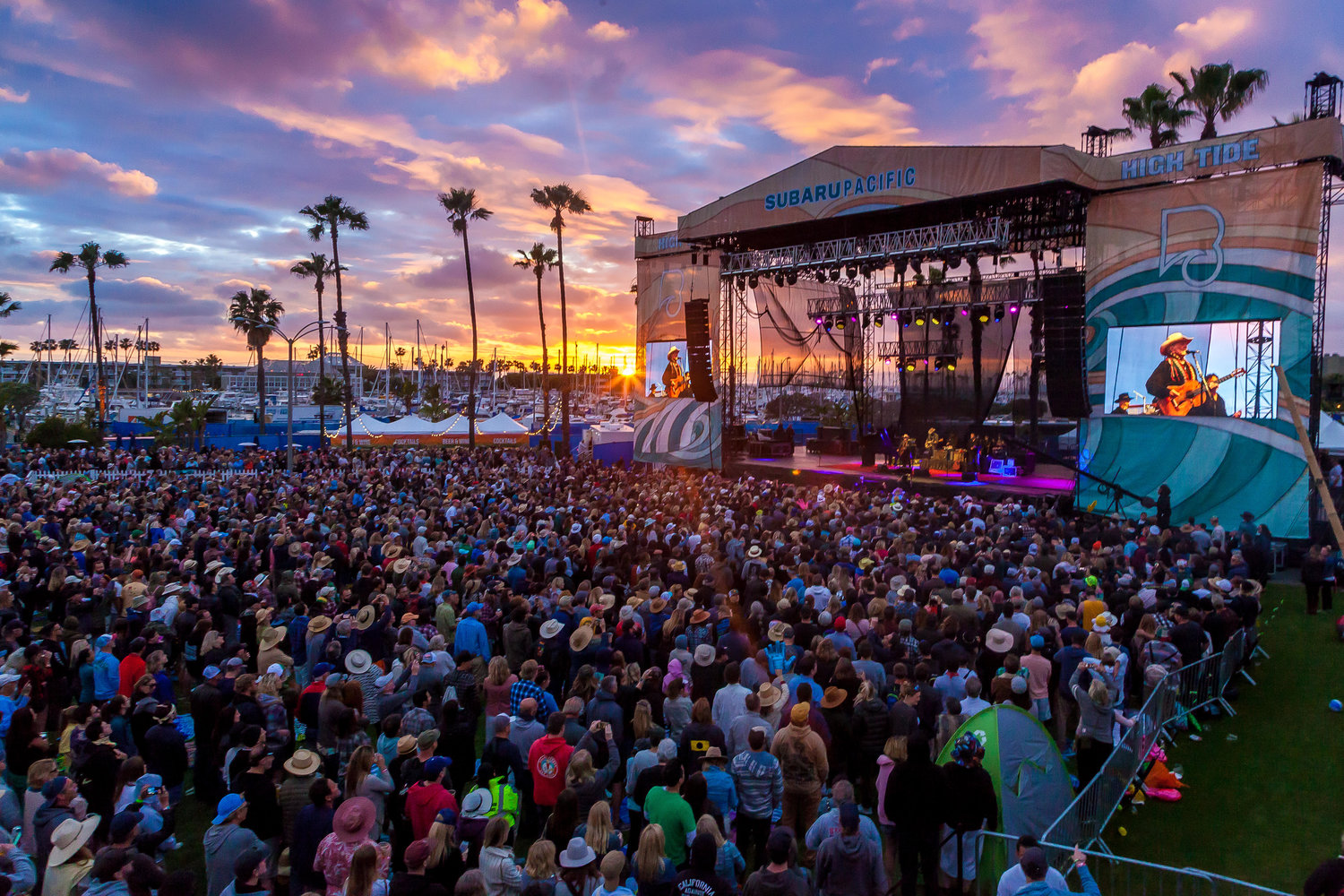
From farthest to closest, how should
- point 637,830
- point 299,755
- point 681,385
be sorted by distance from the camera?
point 681,385 < point 637,830 < point 299,755

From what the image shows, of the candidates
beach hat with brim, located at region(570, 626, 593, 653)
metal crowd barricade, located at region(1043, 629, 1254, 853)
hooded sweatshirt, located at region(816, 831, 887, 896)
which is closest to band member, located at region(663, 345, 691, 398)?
metal crowd barricade, located at region(1043, 629, 1254, 853)

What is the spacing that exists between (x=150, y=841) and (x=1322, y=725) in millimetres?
10918

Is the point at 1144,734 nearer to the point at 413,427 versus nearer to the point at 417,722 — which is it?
the point at 417,722

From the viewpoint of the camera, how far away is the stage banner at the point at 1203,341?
1616 centimetres

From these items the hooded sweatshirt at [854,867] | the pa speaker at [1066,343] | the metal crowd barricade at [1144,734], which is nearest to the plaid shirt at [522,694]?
the hooded sweatshirt at [854,867]

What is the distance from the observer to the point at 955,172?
20.2 metres

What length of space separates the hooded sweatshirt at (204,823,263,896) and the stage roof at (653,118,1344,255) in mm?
20261

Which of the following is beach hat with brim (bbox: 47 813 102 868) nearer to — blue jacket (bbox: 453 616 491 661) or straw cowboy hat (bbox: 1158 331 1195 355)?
blue jacket (bbox: 453 616 491 661)

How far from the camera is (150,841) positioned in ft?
14.4

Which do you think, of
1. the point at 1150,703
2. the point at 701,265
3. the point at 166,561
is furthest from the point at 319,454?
the point at 1150,703

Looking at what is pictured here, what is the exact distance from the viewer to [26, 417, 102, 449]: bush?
34.9 m

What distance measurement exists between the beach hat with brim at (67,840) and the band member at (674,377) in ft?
77.8

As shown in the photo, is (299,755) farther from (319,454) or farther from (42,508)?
(319,454)

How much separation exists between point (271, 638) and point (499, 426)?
3121 centimetres
